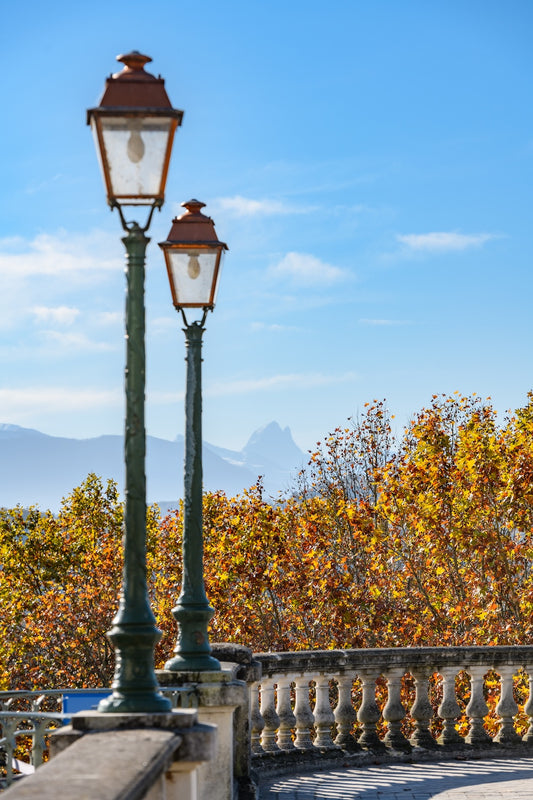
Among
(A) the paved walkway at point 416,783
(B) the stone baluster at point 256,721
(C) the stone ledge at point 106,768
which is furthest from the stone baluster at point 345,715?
(C) the stone ledge at point 106,768

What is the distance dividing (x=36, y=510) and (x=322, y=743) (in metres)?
29.1

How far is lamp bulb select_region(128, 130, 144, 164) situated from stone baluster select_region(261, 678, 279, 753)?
20.5 feet

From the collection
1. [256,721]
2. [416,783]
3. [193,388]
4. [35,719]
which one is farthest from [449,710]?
[35,719]

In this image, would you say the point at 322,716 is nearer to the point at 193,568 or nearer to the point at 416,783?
the point at 416,783

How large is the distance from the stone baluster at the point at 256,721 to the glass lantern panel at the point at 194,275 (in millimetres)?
3543

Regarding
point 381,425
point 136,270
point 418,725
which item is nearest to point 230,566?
point 381,425

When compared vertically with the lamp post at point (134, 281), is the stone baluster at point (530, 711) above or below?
below

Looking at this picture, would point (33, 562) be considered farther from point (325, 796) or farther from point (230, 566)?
point (325, 796)

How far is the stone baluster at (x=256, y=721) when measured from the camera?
33.5 ft

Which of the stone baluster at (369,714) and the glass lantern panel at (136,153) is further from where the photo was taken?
the stone baluster at (369,714)

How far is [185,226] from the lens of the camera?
872 centimetres

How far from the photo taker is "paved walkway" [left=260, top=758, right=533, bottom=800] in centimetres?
962

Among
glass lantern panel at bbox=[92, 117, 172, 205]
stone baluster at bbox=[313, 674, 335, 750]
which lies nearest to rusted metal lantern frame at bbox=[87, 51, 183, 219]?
glass lantern panel at bbox=[92, 117, 172, 205]

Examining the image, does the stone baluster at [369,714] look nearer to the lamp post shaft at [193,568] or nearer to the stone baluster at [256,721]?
the stone baluster at [256,721]
